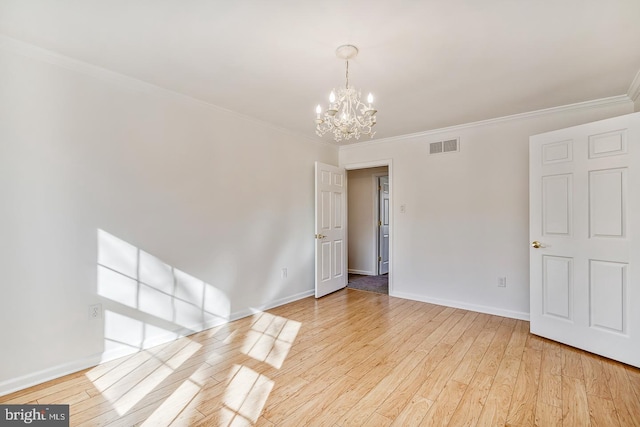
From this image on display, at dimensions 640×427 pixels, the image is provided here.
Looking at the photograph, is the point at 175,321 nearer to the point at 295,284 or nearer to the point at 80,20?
the point at 295,284

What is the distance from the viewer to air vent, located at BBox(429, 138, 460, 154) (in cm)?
402

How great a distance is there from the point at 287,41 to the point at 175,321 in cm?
276

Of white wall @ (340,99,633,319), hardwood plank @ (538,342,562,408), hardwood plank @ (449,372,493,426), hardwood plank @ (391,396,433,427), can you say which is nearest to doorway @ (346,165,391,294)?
white wall @ (340,99,633,319)

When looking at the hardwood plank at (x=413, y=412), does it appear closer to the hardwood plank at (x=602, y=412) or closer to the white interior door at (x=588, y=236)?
the hardwood plank at (x=602, y=412)

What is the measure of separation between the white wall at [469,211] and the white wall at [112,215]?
2.19 metres

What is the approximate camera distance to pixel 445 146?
411 centimetres

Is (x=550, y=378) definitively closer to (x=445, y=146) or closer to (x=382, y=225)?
(x=445, y=146)

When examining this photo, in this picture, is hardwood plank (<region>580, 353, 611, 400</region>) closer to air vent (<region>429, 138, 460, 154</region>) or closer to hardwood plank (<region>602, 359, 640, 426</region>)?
hardwood plank (<region>602, 359, 640, 426</region>)

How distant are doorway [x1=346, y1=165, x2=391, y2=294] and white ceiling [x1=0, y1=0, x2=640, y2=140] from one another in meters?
3.11

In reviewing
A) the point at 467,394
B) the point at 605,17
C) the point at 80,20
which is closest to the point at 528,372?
the point at 467,394

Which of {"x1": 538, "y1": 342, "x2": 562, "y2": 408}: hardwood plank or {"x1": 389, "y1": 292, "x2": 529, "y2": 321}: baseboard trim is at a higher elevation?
{"x1": 389, "y1": 292, "x2": 529, "y2": 321}: baseboard trim

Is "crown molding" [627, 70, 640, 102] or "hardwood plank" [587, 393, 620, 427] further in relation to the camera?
"crown molding" [627, 70, 640, 102]

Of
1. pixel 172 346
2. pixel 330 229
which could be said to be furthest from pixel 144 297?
pixel 330 229

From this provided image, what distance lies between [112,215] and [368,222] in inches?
182
